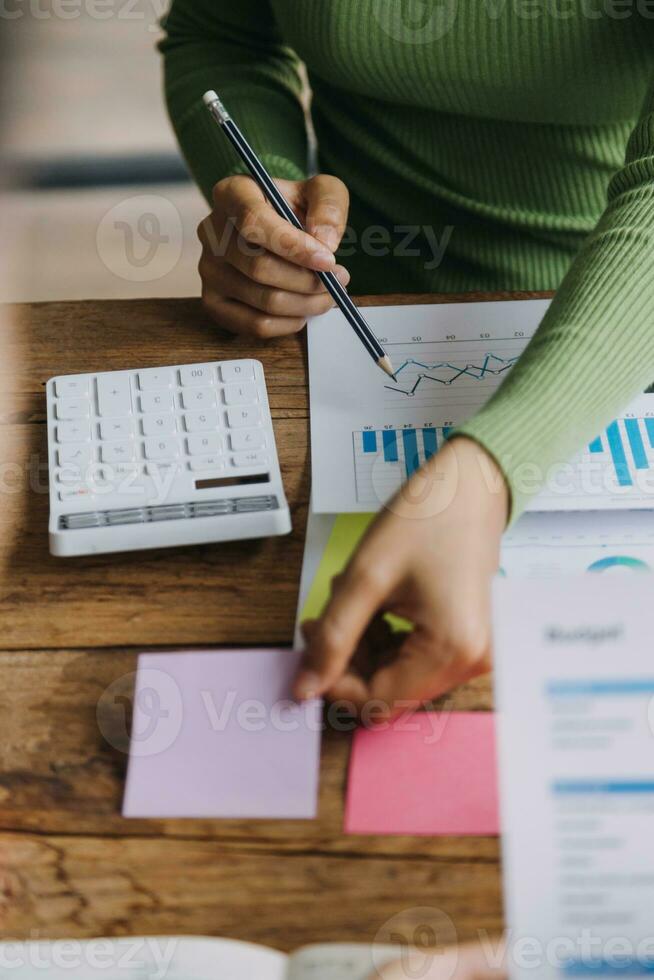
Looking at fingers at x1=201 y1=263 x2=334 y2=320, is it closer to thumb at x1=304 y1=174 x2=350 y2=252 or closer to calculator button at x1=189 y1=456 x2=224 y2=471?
thumb at x1=304 y1=174 x2=350 y2=252

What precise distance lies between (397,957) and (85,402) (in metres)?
0.43

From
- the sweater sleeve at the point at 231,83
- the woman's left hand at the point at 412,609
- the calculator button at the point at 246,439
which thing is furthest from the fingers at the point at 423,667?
the sweater sleeve at the point at 231,83

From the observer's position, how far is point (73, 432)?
2.13 feet

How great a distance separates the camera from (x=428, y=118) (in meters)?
0.92

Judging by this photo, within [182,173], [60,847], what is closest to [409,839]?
[60,847]

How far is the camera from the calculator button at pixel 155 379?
69cm

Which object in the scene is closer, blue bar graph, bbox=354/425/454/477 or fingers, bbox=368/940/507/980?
fingers, bbox=368/940/507/980

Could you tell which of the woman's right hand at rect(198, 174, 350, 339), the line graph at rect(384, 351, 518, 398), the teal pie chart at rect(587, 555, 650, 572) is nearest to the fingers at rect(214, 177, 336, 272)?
the woman's right hand at rect(198, 174, 350, 339)

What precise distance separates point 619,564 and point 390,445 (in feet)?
0.59

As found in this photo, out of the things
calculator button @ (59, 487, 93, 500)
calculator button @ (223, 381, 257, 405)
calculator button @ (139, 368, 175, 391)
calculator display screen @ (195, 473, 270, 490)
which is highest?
calculator button @ (139, 368, 175, 391)

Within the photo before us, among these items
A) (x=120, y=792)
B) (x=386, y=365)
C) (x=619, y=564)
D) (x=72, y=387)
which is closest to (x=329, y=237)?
(x=386, y=365)

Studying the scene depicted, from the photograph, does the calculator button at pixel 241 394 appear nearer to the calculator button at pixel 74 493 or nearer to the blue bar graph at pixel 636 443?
the calculator button at pixel 74 493

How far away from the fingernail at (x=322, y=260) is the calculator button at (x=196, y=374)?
0.38 ft

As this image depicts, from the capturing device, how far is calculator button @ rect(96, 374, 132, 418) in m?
0.67
